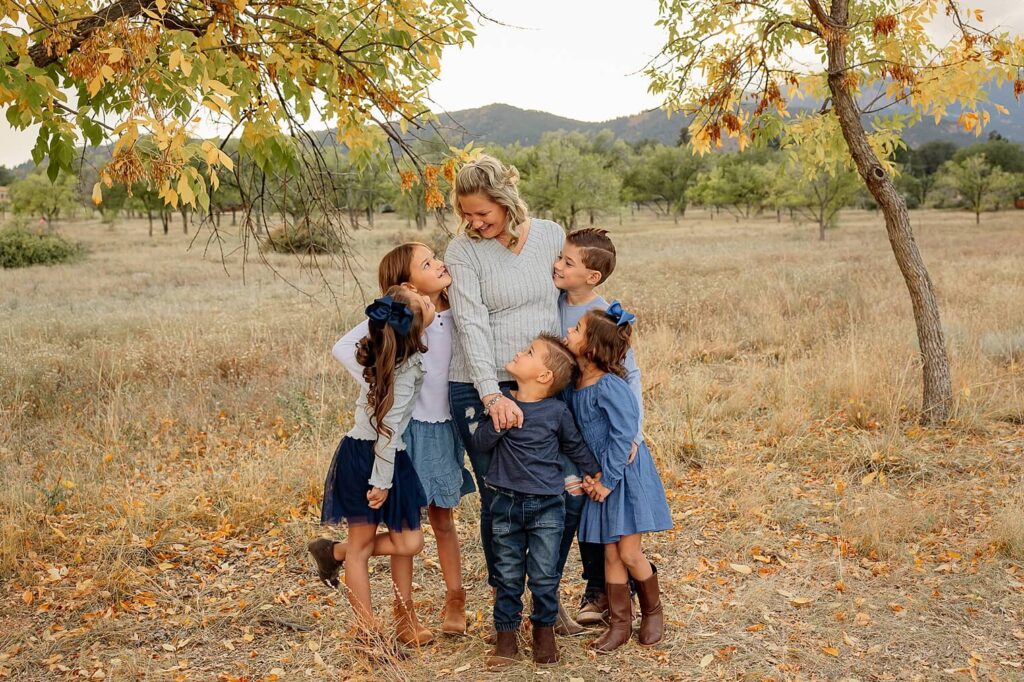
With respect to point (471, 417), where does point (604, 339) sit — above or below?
above

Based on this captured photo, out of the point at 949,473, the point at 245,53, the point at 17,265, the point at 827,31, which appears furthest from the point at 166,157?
the point at 17,265

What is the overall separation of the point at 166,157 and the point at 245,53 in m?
1.07

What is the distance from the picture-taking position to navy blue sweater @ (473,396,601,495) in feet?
10.3

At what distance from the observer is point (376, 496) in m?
3.24

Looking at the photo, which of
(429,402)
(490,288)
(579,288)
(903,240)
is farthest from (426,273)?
(903,240)

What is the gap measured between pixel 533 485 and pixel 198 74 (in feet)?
6.71

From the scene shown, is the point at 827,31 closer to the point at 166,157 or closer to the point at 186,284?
the point at 166,157

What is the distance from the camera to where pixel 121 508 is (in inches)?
190

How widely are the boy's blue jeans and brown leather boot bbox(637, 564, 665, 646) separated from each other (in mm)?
461

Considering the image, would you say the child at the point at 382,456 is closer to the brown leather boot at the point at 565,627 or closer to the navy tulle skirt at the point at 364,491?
the navy tulle skirt at the point at 364,491

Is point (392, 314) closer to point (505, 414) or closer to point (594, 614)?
point (505, 414)

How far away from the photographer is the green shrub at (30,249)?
22.8 m

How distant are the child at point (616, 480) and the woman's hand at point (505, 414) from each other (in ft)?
1.19

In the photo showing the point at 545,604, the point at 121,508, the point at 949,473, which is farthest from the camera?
the point at 949,473
